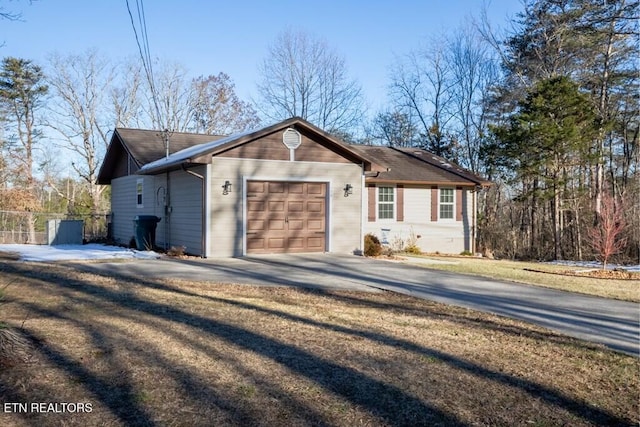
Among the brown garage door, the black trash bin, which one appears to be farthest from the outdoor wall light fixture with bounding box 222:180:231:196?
the black trash bin

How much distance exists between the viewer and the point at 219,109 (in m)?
39.2

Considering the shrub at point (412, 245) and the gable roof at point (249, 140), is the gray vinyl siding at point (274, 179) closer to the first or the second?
the gable roof at point (249, 140)

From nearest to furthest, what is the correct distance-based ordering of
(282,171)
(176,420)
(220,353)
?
(176,420) → (220,353) → (282,171)

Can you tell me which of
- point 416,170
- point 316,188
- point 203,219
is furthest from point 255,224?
point 416,170

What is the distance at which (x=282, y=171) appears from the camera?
1470 centimetres

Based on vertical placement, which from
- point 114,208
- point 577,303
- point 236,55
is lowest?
point 577,303

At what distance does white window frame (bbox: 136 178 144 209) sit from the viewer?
19.0 m

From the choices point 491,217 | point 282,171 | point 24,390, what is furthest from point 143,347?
point 491,217

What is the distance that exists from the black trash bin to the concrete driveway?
11.7 feet

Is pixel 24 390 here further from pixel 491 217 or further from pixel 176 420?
pixel 491 217

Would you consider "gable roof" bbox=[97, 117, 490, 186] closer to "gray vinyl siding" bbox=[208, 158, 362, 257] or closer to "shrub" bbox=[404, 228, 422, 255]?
"gray vinyl siding" bbox=[208, 158, 362, 257]

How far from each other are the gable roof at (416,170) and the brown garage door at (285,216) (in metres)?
4.31

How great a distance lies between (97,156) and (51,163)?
3392 mm

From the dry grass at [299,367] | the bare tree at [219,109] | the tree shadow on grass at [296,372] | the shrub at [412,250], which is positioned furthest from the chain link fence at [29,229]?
the tree shadow on grass at [296,372]
